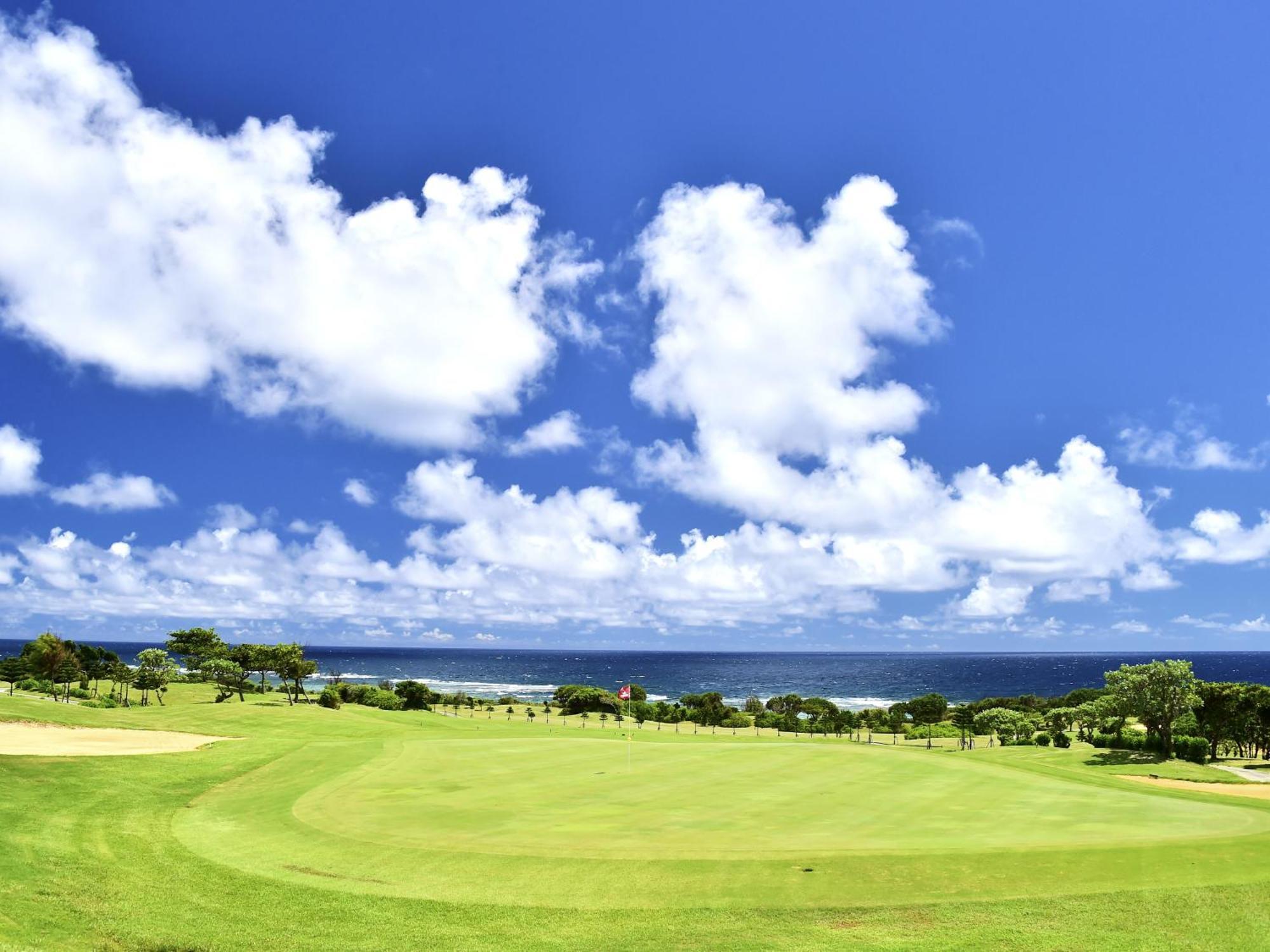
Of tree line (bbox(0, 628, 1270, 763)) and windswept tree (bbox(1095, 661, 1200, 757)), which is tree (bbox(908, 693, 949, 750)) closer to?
tree line (bbox(0, 628, 1270, 763))

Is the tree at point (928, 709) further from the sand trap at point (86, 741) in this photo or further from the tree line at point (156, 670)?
the sand trap at point (86, 741)

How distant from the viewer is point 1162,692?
58.2 metres

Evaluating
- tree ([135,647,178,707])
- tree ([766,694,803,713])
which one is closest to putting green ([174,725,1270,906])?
tree ([135,647,178,707])

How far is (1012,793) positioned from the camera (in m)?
31.1

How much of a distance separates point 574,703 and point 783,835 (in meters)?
95.9

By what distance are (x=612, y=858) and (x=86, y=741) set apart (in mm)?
37530

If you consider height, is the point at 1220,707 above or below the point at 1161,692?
below

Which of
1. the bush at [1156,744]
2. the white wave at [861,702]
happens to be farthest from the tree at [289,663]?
the white wave at [861,702]

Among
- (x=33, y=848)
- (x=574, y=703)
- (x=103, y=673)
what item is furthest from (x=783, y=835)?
(x=103, y=673)

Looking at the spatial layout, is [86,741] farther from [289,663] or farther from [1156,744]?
[1156,744]

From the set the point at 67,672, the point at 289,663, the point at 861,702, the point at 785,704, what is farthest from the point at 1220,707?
the point at 67,672

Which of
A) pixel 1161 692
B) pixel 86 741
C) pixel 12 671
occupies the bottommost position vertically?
pixel 12 671

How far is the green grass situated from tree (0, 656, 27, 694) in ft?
308

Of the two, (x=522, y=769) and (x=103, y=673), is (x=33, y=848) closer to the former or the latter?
(x=522, y=769)
